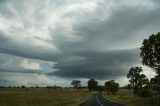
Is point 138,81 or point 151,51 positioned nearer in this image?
point 151,51

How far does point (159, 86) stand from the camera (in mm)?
53812

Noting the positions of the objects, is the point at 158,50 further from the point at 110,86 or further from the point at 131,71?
the point at 110,86

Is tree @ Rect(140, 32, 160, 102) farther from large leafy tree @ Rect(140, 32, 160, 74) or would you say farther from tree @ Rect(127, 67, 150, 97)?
tree @ Rect(127, 67, 150, 97)

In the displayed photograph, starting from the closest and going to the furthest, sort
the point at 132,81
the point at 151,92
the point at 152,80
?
1. the point at 152,80
2. the point at 151,92
3. the point at 132,81

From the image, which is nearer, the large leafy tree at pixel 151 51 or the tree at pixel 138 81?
the large leafy tree at pixel 151 51

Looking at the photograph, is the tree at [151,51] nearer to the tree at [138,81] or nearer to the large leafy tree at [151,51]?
the large leafy tree at [151,51]

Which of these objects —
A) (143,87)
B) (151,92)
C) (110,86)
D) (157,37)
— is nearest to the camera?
(157,37)

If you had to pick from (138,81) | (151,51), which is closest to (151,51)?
(151,51)

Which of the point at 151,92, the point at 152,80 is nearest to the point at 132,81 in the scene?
the point at 151,92

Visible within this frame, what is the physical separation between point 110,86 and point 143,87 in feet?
301

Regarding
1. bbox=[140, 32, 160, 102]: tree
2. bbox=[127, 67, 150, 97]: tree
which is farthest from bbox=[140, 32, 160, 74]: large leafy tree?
bbox=[127, 67, 150, 97]: tree

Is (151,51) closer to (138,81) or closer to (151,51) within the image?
(151,51)

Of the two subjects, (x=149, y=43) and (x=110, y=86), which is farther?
(x=110, y=86)

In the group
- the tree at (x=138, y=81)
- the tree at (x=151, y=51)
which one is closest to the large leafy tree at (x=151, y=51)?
the tree at (x=151, y=51)
